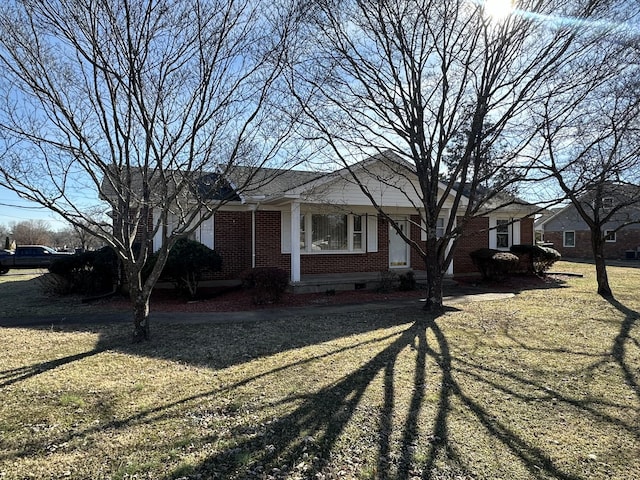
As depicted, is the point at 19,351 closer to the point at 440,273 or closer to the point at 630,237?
the point at 440,273

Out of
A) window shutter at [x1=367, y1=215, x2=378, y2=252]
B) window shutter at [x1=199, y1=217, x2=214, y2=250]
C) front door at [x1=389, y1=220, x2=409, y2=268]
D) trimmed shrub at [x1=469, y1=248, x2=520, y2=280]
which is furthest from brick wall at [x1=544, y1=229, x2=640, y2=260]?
window shutter at [x1=199, y1=217, x2=214, y2=250]

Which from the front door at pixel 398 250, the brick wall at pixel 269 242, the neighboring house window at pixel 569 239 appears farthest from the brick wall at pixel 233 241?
the neighboring house window at pixel 569 239

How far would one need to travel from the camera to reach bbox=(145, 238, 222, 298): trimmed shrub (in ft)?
37.5

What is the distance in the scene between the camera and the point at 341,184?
13.1m

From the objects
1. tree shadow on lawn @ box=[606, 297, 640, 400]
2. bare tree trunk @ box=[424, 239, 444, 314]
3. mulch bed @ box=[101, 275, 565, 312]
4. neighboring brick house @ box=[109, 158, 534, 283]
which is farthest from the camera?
neighboring brick house @ box=[109, 158, 534, 283]

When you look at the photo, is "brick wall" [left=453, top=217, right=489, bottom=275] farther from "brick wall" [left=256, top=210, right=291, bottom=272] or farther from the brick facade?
"brick wall" [left=256, top=210, right=291, bottom=272]

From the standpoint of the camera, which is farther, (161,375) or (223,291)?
(223,291)

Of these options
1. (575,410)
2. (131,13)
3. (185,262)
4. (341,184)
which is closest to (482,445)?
(575,410)

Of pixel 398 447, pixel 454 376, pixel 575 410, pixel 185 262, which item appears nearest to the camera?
pixel 398 447

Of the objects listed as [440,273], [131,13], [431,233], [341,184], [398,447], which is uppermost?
[131,13]

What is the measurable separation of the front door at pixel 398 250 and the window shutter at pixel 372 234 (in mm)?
752

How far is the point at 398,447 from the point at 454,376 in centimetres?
207

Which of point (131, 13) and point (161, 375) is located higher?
point (131, 13)

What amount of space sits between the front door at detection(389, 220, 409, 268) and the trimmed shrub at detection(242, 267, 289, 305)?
6.24m
